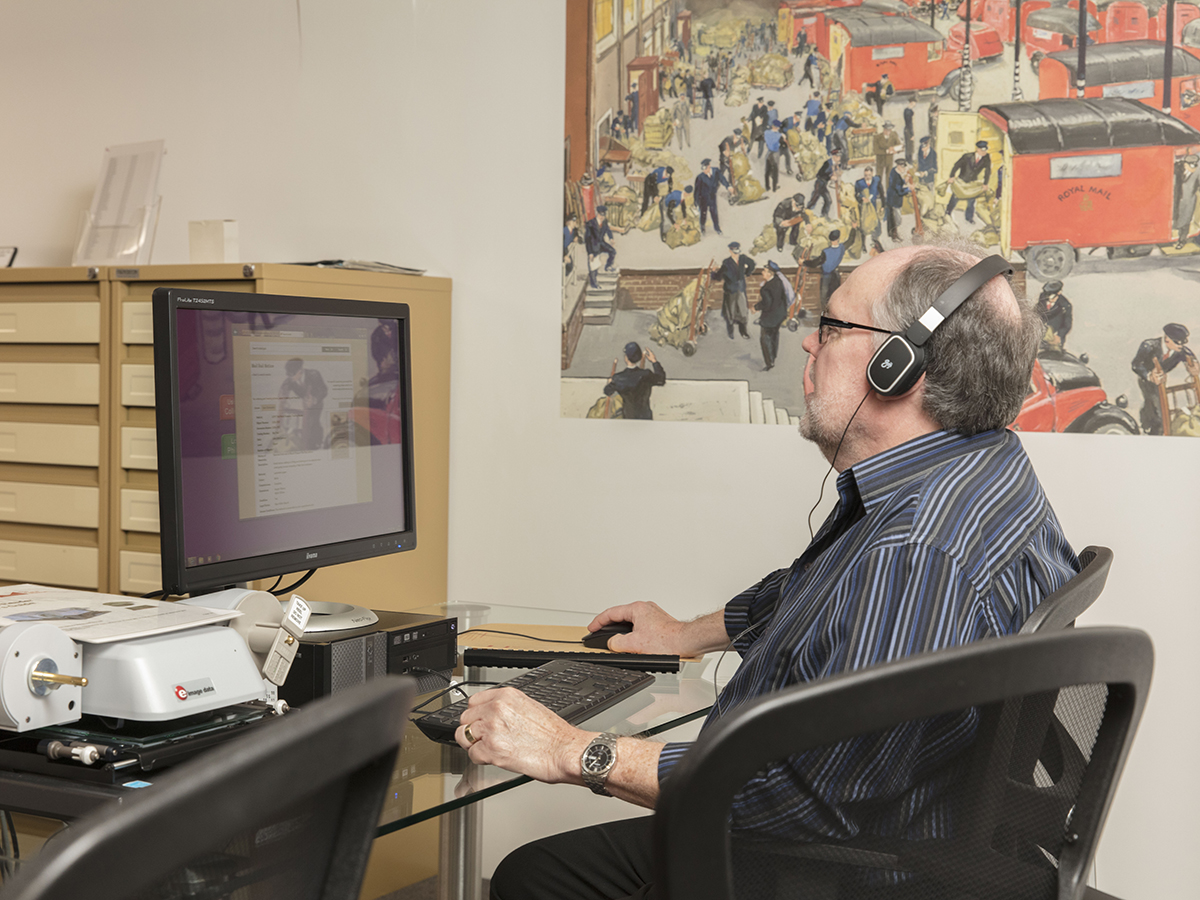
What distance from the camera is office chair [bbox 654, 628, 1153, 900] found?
0.53 meters

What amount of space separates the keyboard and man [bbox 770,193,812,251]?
1067 millimetres

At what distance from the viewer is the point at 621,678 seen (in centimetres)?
152

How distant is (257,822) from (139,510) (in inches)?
85.3

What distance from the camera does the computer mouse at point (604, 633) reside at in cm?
177

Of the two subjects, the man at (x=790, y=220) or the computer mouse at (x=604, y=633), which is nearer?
the computer mouse at (x=604, y=633)

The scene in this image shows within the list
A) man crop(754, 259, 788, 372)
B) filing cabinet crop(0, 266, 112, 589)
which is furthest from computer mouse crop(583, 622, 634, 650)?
filing cabinet crop(0, 266, 112, 589)

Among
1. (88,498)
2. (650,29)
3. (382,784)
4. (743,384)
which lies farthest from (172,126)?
(382,784)

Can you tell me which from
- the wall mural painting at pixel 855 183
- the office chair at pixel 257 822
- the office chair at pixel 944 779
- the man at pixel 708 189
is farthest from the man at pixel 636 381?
the office chair at pixel 257 822

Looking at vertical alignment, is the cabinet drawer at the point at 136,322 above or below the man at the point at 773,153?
below

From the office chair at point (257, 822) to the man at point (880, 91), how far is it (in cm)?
196

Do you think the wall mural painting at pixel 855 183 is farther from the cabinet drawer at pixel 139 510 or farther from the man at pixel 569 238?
the cabinet drawer at pixel 139 510

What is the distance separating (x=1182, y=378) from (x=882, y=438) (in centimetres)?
96

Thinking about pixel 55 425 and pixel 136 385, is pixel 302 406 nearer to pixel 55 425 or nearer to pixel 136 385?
pixel 136 385

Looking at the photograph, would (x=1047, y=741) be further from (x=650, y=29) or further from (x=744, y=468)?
(x=650, y=29)
